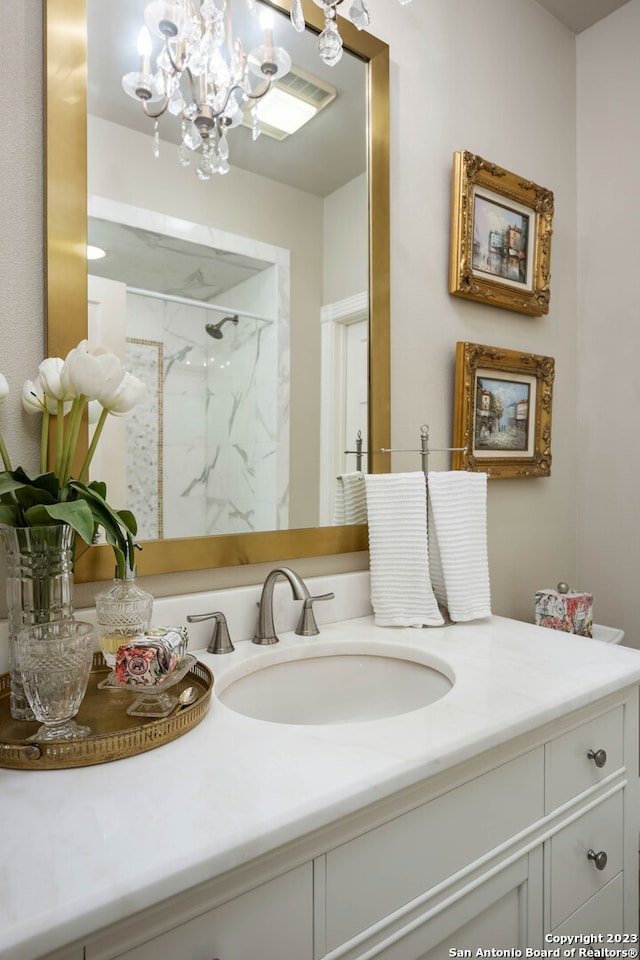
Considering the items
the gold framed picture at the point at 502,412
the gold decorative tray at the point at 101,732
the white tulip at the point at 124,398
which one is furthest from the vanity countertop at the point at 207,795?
the gold framed picture at the point at 502,412

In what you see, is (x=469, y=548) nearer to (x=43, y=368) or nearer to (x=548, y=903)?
(x=548, y=903)

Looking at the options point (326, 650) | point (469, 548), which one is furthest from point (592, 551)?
point (326, 650)

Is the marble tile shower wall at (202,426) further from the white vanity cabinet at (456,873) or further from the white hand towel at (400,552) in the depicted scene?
the white vanity cabinet at (456,873)

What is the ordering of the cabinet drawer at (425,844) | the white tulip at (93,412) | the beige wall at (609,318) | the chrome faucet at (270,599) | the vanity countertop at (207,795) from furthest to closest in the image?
the beige wall at (609,318) < the chrome faucet at (270,599) < the white tulip at (93,412) < the cabinet drawer at (425,844) < the vanity countertop at (207,795)

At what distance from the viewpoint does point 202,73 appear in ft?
3.67

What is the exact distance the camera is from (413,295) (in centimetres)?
149

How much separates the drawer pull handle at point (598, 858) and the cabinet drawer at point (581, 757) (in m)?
0.11

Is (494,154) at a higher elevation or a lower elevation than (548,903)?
higher

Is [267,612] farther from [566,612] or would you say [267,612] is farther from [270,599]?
[566,612]

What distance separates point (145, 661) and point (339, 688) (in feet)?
1.57

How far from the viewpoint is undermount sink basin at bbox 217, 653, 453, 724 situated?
1.07 meters

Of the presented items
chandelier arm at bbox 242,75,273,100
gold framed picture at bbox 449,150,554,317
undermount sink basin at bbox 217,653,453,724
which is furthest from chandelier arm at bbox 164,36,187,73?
undermount sink basin at bbox 217,653,453,724

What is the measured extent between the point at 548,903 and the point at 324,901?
0.46 meters

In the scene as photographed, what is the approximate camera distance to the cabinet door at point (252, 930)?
1.84ft
